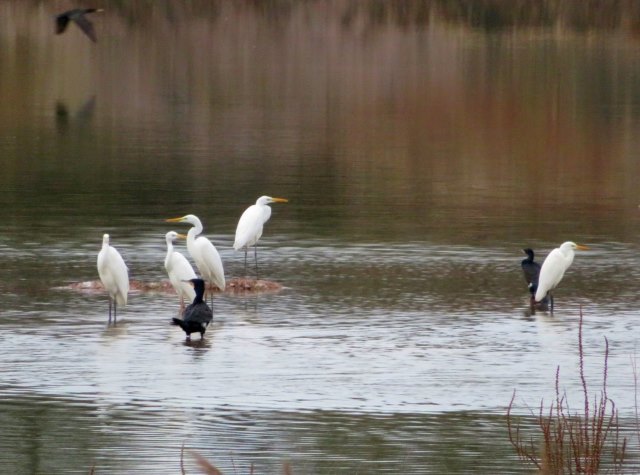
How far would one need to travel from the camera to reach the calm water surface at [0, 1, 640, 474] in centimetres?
1082

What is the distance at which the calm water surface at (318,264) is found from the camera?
35.5ft

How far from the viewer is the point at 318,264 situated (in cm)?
1816

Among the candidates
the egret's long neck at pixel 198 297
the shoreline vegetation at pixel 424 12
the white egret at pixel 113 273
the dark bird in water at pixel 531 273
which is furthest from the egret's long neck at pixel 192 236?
the shoreline vegetation at pixel 424 12

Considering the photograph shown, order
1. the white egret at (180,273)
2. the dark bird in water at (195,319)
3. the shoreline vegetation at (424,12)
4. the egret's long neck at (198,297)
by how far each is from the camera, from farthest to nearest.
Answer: the shoreline vegetation at (424,12) < the white egret at (180,273) < the egret's long neck at (198,297) < the dark bird in water at (195,319)

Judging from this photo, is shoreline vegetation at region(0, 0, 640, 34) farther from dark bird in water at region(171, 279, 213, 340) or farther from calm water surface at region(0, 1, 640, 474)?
dark bird in water at region(171, 279, 213, 340)

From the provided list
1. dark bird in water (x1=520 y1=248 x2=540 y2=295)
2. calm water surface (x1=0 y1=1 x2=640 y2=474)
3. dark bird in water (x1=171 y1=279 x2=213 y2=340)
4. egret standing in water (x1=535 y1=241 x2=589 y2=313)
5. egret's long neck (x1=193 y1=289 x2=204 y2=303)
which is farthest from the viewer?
dark bird in water (x1=520 y1=248 x2=540 y2=295)

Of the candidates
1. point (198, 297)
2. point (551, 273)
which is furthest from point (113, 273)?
point (551, 273)

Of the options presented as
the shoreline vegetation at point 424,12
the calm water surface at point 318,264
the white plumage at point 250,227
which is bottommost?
the calm water surface at point 318,264

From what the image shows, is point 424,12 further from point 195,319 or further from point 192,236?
point 195,319

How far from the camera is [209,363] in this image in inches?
508

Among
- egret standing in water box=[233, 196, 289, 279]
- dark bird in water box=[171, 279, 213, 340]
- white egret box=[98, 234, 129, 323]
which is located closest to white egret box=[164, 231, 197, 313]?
white egret box=[98, 234, 129, 323]

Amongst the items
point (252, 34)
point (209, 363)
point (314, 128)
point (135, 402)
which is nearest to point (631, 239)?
point (209, 363)

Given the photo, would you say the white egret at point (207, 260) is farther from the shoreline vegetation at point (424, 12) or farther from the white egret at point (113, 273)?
the shoreline vegetation at point (424, 12)

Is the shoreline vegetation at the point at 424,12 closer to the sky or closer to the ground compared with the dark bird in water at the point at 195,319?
closer to the sky
